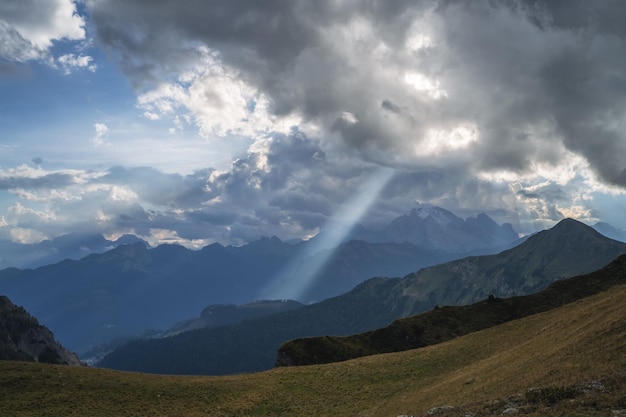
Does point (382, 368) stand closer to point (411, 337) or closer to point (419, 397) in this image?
point (419, 397)

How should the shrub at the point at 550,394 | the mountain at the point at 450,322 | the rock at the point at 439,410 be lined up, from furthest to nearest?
the mountain at the point at 450,322, the rock at the point at 439,410, the shrub at the point at 550,394

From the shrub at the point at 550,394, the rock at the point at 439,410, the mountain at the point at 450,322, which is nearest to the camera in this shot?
the shrub at the point at 550,394

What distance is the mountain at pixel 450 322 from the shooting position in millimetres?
100562

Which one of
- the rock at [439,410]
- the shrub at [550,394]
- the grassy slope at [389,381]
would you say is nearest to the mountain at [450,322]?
the grassy slope at [389,381]

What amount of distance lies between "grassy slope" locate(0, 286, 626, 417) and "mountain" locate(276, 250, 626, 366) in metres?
27.4

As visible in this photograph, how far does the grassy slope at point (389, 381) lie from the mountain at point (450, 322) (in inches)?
1080

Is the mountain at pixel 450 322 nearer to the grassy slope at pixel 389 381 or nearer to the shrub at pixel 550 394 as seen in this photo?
the grassy slope at pixel 389 381

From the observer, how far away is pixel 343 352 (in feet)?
326

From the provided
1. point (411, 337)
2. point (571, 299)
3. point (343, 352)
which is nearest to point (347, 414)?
point (343, 352)

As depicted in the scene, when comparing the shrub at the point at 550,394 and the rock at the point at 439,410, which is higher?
the shrub at the point at 550,394

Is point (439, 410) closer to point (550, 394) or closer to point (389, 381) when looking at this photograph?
point (550, 394)

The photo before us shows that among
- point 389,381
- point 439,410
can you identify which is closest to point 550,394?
point 439,410

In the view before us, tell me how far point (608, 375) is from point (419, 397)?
Result: 21.4 m

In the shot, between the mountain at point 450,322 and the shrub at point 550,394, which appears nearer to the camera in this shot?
the shrub at point 550,394
